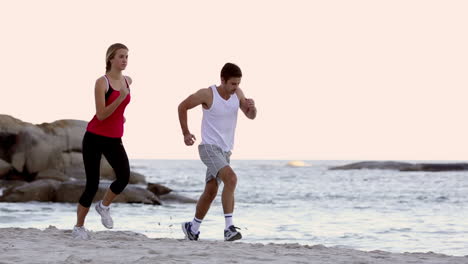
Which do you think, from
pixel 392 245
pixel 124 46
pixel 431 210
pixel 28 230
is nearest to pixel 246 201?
pixel 431 210

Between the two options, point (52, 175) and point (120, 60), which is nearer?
point (120, 60)

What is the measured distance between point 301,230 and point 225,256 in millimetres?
6996

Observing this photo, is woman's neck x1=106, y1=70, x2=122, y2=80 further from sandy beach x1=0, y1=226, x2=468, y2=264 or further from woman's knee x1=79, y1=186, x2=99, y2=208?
sandy beach x1=0, y1=226, x2=468, y2=264

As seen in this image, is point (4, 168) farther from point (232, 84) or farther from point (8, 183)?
point (232, 84)

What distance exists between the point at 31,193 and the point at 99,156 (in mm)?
13905

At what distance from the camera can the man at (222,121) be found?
7.69 metres

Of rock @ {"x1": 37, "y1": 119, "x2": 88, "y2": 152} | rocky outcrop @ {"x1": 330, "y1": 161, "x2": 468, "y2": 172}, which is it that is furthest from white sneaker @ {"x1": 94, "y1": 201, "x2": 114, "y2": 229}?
rocky outcrop @ {"x1": 330, "y1": 161, "x2": 468, "y2": 172}

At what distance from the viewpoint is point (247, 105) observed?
782 centimetres

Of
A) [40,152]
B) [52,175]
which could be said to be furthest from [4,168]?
[52,175]

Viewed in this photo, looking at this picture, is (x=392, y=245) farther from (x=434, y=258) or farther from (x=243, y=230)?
(x=434, y=258)

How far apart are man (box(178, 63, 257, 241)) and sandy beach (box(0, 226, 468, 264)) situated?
25.9 inches

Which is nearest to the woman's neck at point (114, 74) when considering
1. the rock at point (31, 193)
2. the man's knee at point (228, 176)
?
the man's knee at point (228, 176)

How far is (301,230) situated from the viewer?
1322 centimetres

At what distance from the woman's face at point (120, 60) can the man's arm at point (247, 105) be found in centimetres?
126
